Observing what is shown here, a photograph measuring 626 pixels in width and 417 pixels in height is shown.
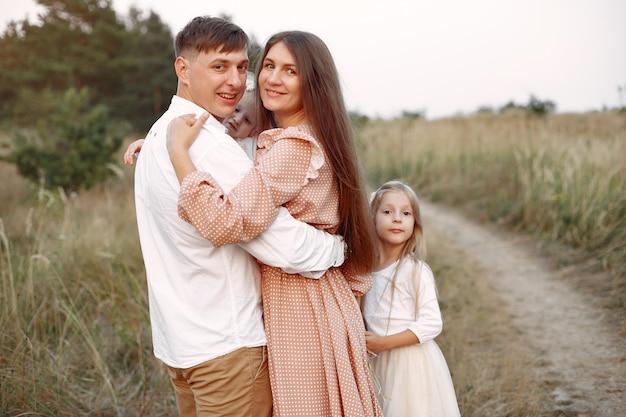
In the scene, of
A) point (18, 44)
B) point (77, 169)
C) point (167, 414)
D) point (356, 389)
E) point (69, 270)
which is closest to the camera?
point (356, 389)

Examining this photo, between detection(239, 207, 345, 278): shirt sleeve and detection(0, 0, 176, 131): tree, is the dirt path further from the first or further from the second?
detection(0, 0, 176, 131): tree

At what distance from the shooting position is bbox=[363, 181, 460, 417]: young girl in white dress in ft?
8.66

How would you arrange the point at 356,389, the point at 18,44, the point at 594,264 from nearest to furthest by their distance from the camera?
the point at 356,389 < the point at 594,264 < the point at 18,44

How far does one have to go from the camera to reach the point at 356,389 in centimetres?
195

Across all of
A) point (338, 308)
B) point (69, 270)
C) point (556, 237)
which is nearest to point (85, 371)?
point (69, 270)

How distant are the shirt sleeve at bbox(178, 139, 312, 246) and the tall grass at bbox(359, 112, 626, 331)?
171 cm

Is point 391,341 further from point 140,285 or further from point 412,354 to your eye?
point 140,285

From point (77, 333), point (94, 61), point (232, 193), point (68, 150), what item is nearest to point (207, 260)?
point (232, 193)

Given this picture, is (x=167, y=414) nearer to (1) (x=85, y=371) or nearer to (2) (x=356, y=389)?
(1) (x=85, y=371)

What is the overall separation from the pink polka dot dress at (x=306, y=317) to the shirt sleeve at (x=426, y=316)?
63cm

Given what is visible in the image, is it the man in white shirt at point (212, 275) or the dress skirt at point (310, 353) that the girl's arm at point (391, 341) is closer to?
the dress skirt at point (310, 353)

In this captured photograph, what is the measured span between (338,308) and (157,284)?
66 cm

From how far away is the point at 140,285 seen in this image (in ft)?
15.7

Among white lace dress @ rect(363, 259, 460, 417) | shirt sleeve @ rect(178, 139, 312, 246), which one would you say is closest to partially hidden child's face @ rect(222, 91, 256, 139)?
shirt sleeve @ rect(178, 139, 312, 246)
